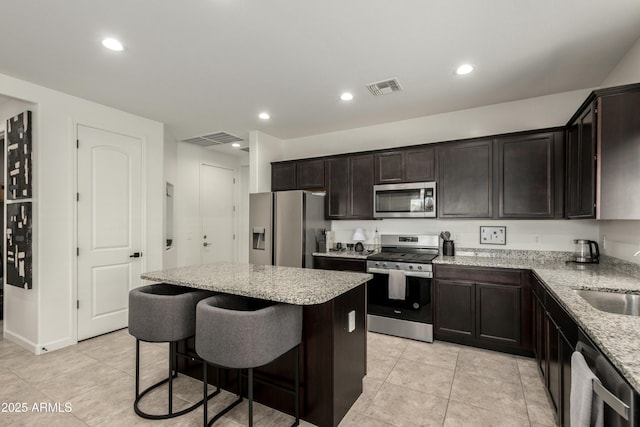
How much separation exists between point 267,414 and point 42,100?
367 centimetres

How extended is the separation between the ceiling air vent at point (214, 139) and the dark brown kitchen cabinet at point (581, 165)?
4.28m

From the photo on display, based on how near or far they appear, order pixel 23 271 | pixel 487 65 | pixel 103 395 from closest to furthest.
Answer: pixel 103 395, pixel 487 65, pixel 23 271

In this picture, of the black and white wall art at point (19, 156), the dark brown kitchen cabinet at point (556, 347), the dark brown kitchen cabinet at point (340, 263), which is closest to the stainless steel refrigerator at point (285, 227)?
the dark brown kitchen cabinet at point (340, 263)

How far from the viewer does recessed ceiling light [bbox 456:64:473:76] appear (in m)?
2.67

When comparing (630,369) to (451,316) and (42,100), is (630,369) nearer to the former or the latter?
(451,316)

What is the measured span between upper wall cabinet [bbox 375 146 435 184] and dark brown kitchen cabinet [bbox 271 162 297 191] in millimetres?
1338

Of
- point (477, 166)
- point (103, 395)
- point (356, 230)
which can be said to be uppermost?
point (477, 166)

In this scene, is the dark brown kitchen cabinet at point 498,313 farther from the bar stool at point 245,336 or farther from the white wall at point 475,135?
A: the bar stool at point 245,336

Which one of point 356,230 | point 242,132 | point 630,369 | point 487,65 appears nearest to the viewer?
point 630,369

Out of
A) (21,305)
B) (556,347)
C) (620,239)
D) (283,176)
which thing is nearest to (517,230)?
(620,239)

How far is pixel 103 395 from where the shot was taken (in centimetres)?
233

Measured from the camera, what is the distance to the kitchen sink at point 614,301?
71.7 inches

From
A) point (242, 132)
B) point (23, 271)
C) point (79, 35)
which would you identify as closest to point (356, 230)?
point (242, 132)

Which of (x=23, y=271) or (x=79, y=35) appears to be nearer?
(x=79, y=35)
